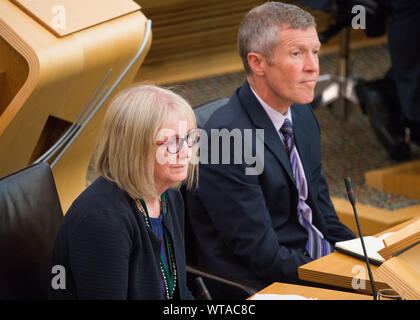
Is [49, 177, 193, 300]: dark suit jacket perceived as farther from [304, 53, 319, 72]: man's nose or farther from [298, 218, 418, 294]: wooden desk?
[304, 53, 319, 72]: man's nose

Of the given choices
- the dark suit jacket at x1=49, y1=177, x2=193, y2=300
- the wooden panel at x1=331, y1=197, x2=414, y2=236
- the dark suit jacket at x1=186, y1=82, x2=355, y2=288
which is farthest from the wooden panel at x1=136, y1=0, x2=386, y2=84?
the dark suit jacket at x1=49, y1=177, x2=193, y2=300

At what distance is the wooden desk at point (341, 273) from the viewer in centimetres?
181

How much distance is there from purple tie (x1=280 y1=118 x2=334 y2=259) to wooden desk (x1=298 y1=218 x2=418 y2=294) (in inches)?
15.2

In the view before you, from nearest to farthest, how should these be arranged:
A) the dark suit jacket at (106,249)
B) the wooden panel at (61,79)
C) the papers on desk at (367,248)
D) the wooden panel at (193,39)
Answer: the dark suit jacket at (106,249), the papers on desk at (367,248), the wooden panel at (61,79), the wooden panel at (193,39)

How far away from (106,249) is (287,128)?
93cm

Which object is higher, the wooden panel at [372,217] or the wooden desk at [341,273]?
the wooden panel at [372,217]

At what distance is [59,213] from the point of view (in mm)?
1893

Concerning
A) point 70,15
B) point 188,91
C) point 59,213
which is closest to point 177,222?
point 59,213

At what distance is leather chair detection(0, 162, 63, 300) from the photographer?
1.71 metres

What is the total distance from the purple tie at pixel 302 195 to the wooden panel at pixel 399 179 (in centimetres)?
196

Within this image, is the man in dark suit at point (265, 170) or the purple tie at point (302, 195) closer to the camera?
the man in dark suit at point (265, 170)

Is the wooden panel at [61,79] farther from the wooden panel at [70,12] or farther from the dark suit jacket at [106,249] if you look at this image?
the dark suit jacket at [106,249]

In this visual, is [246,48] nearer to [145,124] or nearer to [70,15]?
[70,15]

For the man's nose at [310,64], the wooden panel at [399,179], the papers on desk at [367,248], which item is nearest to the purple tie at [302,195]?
the man's nose at [310,64]
